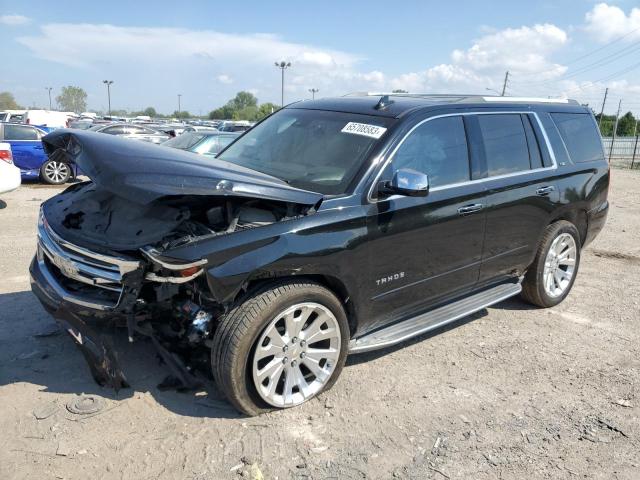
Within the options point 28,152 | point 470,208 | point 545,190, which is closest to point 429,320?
point 470,208

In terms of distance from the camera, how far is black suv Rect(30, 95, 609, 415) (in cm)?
298

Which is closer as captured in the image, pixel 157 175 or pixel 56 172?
pixel 157 175

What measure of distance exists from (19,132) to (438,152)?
1228cm

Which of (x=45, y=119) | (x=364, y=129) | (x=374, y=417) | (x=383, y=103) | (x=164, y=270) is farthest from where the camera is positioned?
(x=45, y=119)

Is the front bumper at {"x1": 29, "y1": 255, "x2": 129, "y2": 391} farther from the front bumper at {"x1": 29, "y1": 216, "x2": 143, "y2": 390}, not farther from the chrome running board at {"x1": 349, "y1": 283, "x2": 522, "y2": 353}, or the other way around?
the chrome running board at {"x1": 349, "y1": 283, "x2": 522, "y2": 353}

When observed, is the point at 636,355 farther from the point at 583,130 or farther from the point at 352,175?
the point at 352,175

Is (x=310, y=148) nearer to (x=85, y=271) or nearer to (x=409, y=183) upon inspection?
(x=409, y=183)

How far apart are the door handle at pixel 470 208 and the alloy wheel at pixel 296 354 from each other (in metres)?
1.38

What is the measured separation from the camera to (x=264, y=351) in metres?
3.12

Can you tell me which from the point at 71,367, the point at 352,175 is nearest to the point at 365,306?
the point at 352,175

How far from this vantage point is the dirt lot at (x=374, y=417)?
112 inches

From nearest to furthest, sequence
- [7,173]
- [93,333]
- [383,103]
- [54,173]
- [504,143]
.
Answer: [93,333] → [383,103] → [504,143] → [7,173] → [54,173]

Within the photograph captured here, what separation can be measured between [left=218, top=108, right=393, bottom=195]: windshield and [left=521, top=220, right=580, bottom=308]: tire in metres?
2.25

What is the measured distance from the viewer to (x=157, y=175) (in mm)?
2943
